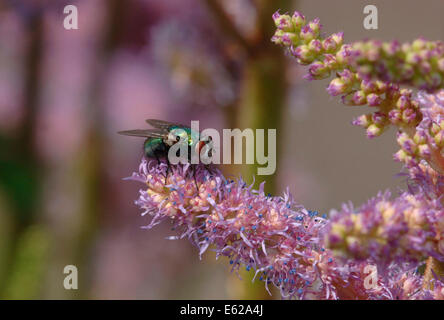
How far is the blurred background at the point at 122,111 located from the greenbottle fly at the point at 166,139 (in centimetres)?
29

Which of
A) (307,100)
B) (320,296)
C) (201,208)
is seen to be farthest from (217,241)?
(307,100)

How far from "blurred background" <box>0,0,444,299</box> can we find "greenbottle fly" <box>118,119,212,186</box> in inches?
11.3

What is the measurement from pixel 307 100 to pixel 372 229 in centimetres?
214

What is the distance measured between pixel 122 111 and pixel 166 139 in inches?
71.4

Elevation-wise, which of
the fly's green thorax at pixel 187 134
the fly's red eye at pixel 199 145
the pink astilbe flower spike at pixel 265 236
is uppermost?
the fly's green thorax at pixel 187 134

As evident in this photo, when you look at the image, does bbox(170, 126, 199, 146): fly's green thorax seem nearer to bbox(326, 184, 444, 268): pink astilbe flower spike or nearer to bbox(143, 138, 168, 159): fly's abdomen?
bbox(143, 138, 168, 159): fly's abdomen

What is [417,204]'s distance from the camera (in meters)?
0.79

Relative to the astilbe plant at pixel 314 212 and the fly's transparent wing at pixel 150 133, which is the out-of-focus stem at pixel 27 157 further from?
the astilbe plant at pixel 314 212

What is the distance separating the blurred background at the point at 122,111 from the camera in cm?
167

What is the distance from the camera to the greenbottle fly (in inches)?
50.8

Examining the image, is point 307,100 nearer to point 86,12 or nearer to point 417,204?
point 86,12

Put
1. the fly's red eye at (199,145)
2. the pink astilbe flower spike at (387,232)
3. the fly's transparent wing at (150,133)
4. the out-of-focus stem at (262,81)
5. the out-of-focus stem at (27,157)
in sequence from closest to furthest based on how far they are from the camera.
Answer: the pink astilbe flower spike at (387,232), the fly's red eye at (199,145), the fly's transparent wing at (150,133), the out-of-focus stem at (262,81), the out-of-focus stem at (27,157)

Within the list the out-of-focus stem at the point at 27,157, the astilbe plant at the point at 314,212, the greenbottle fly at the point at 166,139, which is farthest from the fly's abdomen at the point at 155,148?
the out-of-focus stem at the point at 27,157

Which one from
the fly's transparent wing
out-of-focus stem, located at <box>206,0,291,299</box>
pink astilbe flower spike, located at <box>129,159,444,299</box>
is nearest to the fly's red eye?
the fly's transparent wing
